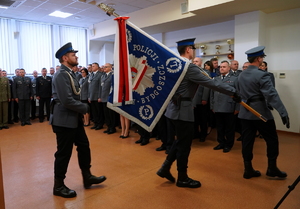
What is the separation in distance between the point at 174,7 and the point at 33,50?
18.9ft

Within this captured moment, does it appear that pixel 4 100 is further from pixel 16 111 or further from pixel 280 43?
pixel 280 43

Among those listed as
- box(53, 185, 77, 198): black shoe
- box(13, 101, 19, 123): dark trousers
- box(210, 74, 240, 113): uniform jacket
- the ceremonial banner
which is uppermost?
the ceremonial banner

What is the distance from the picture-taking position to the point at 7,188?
2889 millimetres

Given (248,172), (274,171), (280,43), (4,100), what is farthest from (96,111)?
(280,43)

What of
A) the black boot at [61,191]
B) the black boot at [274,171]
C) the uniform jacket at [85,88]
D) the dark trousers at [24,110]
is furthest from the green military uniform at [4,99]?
the black boot at [274,171]

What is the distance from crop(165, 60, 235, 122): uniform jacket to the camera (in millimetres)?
2536

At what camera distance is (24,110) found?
7.29 meters

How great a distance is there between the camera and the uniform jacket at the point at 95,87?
620 cm

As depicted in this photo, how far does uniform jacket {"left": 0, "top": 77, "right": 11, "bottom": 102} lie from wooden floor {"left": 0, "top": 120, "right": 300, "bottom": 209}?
8.64 ft

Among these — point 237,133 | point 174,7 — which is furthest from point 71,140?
point 174,7

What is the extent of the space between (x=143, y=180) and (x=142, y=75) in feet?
4.35

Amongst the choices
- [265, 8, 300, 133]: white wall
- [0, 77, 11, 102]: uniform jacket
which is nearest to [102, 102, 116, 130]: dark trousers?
[0, 77, 11, 102]: uniform jacket

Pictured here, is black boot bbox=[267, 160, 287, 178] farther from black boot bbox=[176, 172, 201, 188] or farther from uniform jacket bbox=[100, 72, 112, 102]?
uniform jacket bbox=[100, 72, 112, 102]

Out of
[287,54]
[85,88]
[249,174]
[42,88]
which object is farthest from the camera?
[42,88]
